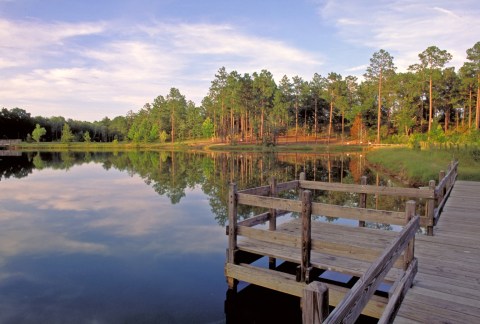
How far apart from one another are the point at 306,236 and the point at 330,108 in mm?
94507

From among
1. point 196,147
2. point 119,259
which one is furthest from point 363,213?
point 196,147

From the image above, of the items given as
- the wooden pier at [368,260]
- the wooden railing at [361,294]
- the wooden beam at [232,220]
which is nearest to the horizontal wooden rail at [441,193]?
the wooden pier at [368,260]

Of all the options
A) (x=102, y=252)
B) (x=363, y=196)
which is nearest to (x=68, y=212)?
(x=102, y=252)

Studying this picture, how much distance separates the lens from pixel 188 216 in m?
16.9

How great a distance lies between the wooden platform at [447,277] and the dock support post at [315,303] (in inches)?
109

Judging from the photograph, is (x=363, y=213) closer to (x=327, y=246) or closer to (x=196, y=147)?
(x=327, y=246)

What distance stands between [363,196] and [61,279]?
891cm

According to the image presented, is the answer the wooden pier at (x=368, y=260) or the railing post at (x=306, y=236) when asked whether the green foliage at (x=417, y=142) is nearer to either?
the wooden pier at (x=368, y=260)

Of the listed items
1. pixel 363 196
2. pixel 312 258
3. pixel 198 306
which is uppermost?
pixel 363 196

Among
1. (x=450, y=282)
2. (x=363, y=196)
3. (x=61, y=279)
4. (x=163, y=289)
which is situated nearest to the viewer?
(x=450, y=282)

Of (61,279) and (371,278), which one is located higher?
(371,278)

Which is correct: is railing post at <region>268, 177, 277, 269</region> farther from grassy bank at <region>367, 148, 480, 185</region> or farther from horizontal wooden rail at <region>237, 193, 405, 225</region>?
grassy bank at <region>367, 148, 480, 185</region>

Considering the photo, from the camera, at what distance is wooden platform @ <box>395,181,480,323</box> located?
496 cm

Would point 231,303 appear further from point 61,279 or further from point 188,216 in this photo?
point 188,216
